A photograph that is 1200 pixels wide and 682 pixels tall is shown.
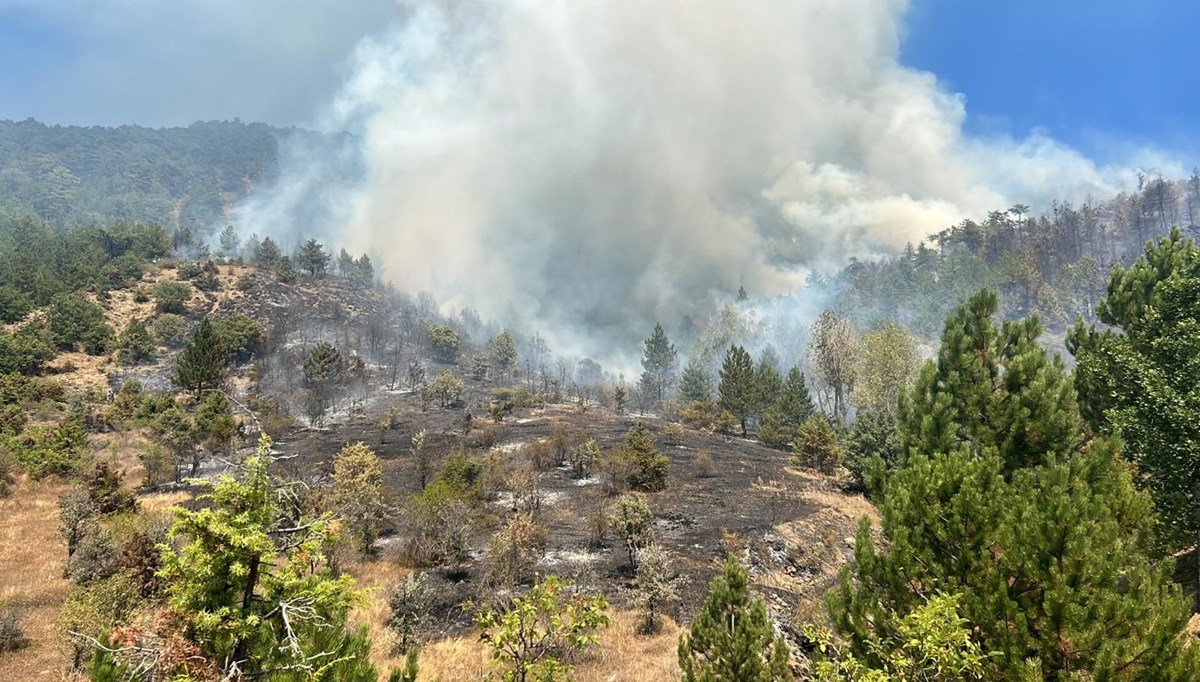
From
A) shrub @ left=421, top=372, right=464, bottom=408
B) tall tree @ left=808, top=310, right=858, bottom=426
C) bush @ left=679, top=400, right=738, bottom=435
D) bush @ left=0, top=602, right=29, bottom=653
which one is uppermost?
tall tree @ left=808, top=310, right=858, bottom=426

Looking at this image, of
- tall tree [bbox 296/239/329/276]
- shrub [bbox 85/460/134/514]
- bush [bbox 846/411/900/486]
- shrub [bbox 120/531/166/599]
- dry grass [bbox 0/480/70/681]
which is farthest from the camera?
tall tree [bbox 296/239/329/276]

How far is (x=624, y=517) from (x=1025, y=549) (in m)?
17.4

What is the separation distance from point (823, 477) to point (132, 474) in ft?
173

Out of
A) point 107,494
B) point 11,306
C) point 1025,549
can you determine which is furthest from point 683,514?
point 11,306

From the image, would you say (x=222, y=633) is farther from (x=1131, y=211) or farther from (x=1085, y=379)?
(x=1131, y=211)

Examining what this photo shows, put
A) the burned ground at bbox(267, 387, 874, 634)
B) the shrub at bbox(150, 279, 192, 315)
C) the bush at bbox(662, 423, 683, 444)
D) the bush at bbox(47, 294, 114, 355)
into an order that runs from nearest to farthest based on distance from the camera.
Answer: the burned ground at bbox(267, 387, 874, 634)
the bush at bbox(662, 423, 683, 444)
the bush at bbox(47, 294, 114, 355)
the shrub at bbox(150, 279, 192, 315)

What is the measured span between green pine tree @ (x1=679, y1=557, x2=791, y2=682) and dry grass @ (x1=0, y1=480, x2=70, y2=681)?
16.1 m

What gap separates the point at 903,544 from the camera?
9.52 m

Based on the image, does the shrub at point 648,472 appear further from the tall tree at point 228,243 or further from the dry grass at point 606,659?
the tall tree at point 228,243

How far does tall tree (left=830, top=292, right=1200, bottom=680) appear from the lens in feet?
24.7

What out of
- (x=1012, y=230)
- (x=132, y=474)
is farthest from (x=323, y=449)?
(x=1012, y=230)

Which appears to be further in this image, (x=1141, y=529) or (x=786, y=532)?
(x=786, y=532)

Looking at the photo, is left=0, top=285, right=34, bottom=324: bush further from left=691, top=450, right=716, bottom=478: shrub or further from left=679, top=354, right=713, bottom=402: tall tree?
left=679, top=354, right=713, bottom=402: tall tree

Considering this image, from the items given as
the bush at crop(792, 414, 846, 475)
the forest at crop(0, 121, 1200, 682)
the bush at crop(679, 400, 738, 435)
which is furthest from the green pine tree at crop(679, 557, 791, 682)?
the bush at crop(679, 400, 738, 435)
